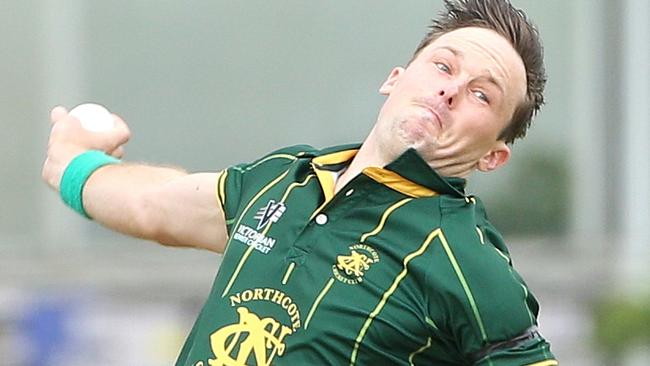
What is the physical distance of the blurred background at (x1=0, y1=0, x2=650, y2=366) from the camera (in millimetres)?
7785

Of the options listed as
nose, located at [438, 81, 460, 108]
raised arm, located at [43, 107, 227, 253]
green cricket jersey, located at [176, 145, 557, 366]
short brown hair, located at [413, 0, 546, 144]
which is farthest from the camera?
raised arm, located at [43, 107, 227, 253]

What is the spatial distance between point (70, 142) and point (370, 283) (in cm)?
83

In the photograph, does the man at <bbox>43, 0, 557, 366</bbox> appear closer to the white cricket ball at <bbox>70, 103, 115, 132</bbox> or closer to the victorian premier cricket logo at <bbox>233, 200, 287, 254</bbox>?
the victorian premier cricket logo at <bbox>233, 200, 287, 254</bbox>

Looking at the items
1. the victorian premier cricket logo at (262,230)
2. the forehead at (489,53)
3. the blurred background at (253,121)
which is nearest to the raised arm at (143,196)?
the victorian premier cricket logo at (262,230)

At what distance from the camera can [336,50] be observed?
26.0ft

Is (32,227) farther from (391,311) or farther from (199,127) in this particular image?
(391,311)

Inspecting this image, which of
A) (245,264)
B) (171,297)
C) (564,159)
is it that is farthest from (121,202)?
(564,159)

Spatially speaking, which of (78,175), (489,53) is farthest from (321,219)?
(78,175)

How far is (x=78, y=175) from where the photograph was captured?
3.56m

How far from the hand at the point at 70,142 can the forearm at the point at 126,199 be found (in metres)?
0.08

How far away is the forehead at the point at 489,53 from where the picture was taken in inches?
127

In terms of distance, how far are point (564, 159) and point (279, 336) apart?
5232 mm

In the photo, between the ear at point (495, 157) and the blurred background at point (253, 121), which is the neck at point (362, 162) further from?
the blurred background at point (253, 121)

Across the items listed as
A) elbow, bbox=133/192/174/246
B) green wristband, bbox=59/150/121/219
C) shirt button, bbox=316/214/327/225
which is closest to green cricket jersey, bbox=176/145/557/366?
shirt button, bbox=316/214/327/225
